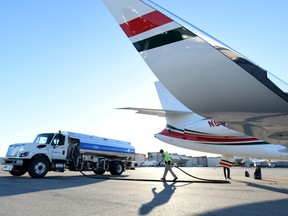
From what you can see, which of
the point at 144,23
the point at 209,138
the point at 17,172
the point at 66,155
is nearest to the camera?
the point at 144,23

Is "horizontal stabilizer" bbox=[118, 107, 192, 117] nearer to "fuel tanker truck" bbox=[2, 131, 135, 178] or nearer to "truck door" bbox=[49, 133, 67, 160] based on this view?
"fuel tanker truck" bbox=[2, 131, 135, 178]

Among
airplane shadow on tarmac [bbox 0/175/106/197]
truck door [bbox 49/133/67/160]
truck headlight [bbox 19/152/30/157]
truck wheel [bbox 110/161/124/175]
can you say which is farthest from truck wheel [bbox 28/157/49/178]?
truck wheel [bbox 110/161/124/175]

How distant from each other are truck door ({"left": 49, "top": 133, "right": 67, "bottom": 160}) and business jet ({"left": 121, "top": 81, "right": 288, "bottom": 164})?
5366 millimetres

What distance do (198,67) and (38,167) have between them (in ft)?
41.2

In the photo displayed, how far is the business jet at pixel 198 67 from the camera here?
4133 mm

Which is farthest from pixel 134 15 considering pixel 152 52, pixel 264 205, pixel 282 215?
pixel 264 205

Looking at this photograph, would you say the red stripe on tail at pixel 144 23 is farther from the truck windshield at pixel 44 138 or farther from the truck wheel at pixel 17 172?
the truck wheel at pixel 17 172

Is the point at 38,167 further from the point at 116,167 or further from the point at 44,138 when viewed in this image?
the point at 116,167

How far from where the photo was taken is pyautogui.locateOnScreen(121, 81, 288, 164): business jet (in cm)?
1336

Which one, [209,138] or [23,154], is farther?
[23,154]

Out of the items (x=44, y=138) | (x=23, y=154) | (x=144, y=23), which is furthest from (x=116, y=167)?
(x=144, y=23)

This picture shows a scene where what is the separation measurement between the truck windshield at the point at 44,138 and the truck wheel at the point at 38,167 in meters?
1.15

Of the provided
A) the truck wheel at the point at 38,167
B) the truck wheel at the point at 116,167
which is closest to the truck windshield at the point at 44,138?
the truck wheel at the point at 38,167

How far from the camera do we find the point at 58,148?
15953 millimetres
